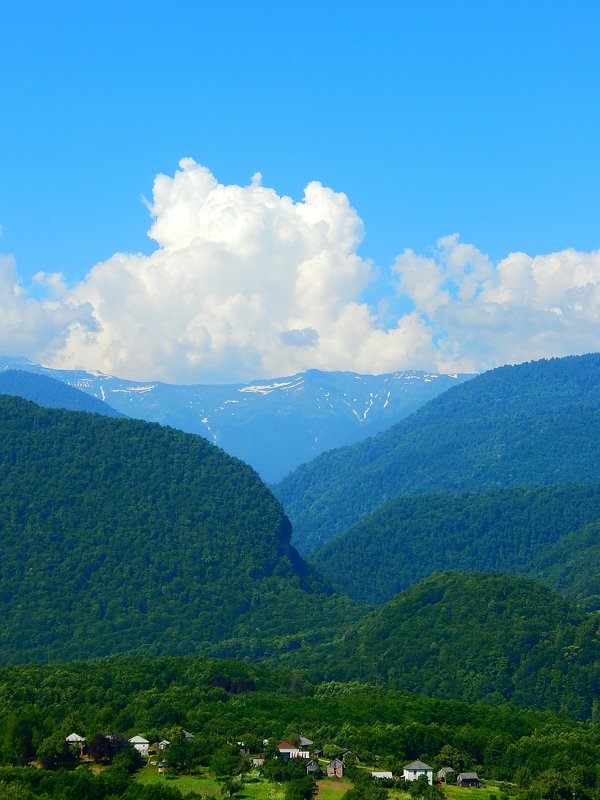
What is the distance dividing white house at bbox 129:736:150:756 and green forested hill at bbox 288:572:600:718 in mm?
53824

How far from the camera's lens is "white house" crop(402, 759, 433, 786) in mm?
90000

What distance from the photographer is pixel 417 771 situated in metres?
90.8

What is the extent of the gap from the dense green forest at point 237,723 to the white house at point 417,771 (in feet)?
4.67

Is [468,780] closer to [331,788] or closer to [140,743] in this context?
[331,788]

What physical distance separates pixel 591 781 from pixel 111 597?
101659 millimetres

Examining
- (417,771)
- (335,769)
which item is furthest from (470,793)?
(335,769)

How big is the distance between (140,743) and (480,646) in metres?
62.4

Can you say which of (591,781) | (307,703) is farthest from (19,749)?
(591,781)

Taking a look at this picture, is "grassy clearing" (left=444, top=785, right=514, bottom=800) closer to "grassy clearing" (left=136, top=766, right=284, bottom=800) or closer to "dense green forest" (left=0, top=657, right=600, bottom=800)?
"dense green forest" (left=0, top=657, right=600, bottom=800)

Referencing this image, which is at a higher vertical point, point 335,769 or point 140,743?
point 140,743

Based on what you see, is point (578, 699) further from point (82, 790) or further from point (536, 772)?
point (82, 790)

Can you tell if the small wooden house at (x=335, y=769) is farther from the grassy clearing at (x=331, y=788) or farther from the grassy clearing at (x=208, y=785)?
the grassy clearing at (x=208, y=785)

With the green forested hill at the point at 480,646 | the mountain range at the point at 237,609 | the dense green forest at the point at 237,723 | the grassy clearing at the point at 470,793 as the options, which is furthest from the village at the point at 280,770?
the green forested hill at the point at 480,646

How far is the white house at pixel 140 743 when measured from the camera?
306ft
